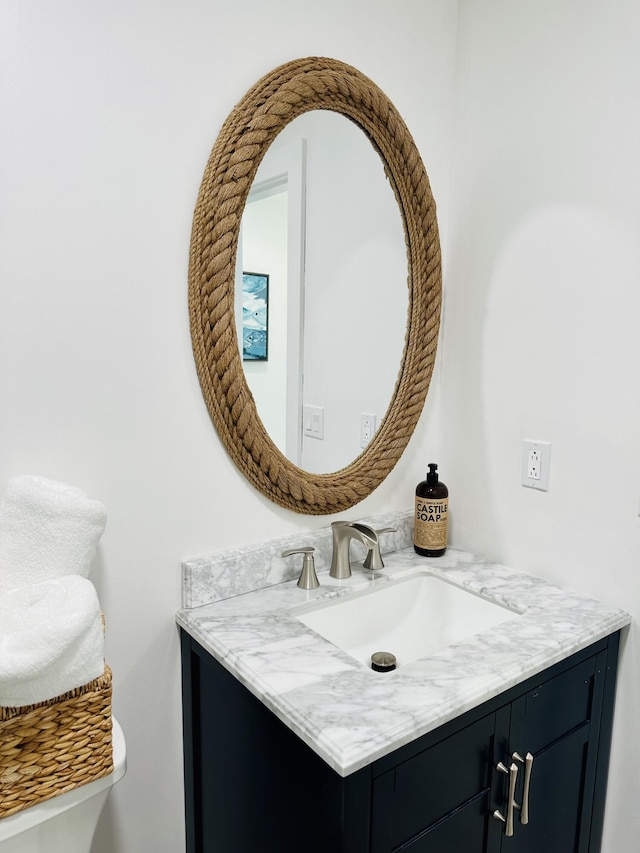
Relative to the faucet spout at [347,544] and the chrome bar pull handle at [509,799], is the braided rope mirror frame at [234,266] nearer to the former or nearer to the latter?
the faucet spout at [347,544]

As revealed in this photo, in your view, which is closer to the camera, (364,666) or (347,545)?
(364,666)

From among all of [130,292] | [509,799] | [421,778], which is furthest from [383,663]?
[130,292]

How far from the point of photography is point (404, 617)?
1.52 m

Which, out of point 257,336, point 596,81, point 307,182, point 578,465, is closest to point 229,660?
point 257,336

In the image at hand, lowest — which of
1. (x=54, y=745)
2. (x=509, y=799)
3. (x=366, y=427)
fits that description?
(x=509, y=799)

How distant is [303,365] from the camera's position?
4.70 ft

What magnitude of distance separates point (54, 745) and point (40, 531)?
→ 309mm

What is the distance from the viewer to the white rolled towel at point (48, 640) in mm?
825

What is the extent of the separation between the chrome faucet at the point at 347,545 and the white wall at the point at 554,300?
0.32 metres

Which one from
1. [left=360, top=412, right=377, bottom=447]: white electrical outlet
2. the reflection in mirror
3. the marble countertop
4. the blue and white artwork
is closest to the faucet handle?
the marble countertop

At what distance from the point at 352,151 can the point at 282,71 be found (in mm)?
234

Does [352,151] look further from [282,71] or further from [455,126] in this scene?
[455,126]

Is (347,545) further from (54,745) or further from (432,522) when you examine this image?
(54,745)

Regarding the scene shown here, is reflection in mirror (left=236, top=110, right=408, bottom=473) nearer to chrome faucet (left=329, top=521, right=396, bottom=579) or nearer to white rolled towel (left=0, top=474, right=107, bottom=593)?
chrome faucet (left=329, top=521, right=396, bottom=579)
